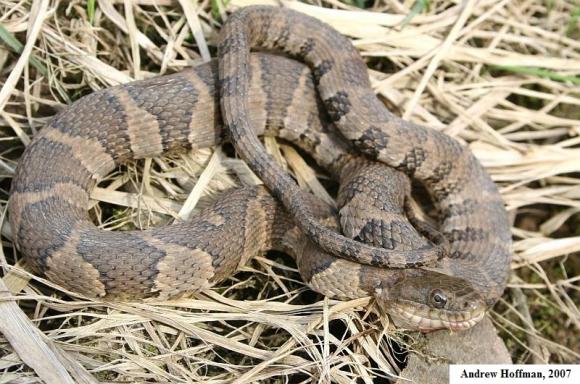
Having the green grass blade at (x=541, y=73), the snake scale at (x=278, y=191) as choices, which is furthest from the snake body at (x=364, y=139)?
the green grass blade at (x=541, y=73)

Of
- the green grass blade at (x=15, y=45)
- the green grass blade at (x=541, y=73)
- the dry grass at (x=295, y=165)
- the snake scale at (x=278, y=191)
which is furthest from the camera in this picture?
the green grass blade at (x=541, y=73)

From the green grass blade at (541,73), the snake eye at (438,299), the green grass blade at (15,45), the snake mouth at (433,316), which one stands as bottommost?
the snake mouth at (433,316)

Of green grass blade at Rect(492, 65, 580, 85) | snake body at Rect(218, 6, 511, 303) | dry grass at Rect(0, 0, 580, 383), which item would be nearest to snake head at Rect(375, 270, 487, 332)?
dry grass at Rect(0, 0, 580, 383)

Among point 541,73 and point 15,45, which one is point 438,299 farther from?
point 15,45

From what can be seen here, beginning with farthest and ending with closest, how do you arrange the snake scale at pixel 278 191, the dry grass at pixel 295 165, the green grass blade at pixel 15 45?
1. the green grass blade at pixel 15 45
2. the snake scale at pixel 278 191
3. the dry grass at pixel 295 165

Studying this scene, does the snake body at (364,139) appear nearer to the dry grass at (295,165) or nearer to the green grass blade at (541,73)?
the dry grass at (295,165)

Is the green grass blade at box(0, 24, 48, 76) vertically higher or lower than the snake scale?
higher

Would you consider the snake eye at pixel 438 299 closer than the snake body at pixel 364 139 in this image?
Yes

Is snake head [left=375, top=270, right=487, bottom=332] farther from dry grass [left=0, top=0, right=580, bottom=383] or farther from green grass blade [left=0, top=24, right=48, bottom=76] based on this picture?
green grass blade [left=0, top=24, right=48, bottom=76]
